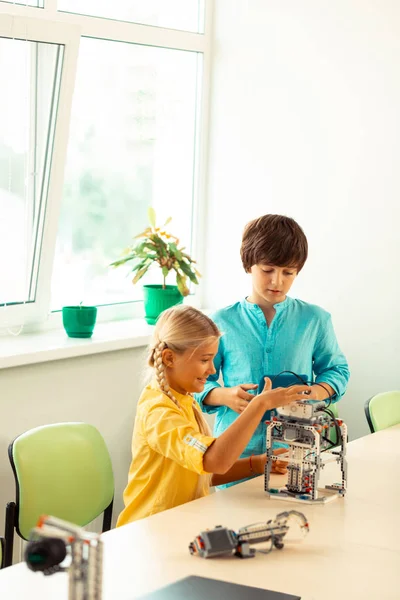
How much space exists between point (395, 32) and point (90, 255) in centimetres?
168

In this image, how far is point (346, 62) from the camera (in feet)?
12.7

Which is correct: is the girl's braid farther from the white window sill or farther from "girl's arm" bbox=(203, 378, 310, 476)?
the white window sill

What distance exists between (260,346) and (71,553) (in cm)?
145

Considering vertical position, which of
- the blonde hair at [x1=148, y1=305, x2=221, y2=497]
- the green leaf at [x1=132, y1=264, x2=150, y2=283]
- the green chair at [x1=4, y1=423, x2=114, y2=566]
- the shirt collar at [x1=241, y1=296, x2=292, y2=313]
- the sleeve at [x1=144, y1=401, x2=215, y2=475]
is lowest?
the green chair at [x1=4, y1=423, x2=114, y2=566]

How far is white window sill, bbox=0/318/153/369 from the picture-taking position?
122 inches

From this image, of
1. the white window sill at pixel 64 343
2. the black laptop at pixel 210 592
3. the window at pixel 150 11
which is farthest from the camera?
the window at pixel 150 11

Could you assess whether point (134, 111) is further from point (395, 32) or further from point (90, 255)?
point (395, 32)

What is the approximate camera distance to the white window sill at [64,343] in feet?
10.2

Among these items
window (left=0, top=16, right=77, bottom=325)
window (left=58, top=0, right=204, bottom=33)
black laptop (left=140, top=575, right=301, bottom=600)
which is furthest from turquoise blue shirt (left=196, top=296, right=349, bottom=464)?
window (left=58, top=0, right=204, bottom=33)

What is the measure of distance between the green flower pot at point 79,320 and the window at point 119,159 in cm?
27

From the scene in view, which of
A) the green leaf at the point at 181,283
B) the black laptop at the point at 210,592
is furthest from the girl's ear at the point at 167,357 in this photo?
the green leaf at the point at 181,283

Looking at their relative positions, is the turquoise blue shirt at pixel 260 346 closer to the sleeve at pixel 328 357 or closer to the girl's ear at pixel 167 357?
the sleeve at pixel 328 357

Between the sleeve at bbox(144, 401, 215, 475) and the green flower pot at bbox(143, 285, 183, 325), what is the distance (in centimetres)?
169

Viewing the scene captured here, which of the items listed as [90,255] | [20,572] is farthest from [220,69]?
[20,572]
